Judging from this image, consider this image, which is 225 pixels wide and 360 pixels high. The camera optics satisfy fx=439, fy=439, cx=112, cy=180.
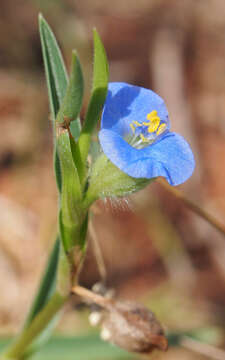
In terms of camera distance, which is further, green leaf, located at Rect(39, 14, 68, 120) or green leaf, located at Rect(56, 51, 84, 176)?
green leaf, located at Rect(39, 14, 68, 120)

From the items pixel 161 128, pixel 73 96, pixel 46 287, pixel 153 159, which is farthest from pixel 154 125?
pixel 46 287

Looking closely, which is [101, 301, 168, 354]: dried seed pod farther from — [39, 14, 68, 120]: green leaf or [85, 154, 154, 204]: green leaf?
[39, 14, 68, 120]: green leaf

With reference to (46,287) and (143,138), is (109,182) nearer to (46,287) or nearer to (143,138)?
(143,138)

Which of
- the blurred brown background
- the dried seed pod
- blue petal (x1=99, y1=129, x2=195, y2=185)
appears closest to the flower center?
blue petal (x1=99, y1=129, x2=195, y2=185)

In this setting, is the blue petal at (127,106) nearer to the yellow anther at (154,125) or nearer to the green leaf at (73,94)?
the yellow anther at (154,125)

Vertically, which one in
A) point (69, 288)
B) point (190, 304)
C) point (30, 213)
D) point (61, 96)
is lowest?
point (190, 304)

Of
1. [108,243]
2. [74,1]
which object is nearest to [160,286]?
[108,243]

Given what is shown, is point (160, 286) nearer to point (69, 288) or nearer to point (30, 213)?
point (30, 213)
